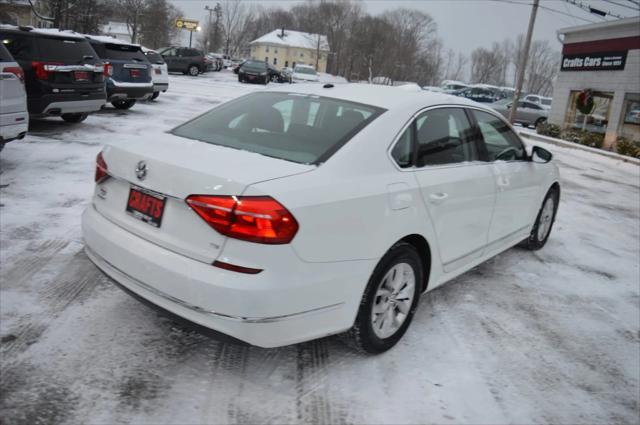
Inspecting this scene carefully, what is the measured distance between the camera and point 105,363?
301 centimetres

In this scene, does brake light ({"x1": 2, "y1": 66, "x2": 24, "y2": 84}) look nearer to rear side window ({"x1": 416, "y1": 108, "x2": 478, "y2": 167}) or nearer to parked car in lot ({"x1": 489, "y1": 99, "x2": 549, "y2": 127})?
rear side window ({"x1": 416, "y1": 108, "x2": 478, "y2": 167})

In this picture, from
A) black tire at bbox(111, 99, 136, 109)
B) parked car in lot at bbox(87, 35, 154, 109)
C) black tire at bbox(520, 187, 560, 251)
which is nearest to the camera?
black tire at bbox(520, 187, 560, 251)

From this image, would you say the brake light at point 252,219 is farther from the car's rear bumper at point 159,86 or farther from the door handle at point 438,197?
the car's rear bumper at point 159,86

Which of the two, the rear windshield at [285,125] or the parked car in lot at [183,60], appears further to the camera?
the parked car in lot at [183,60]

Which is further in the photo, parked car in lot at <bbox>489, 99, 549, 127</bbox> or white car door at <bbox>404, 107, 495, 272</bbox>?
parked car in lot at <bbox>489, 99, 549, 127</bbox>

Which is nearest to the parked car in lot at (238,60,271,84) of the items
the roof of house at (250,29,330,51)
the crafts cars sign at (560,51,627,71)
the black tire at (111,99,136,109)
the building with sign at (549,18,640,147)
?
the building with sign at (549,18,640,147)

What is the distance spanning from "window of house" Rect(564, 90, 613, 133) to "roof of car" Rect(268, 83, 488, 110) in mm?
21771

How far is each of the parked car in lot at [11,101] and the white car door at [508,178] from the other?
17.6ft

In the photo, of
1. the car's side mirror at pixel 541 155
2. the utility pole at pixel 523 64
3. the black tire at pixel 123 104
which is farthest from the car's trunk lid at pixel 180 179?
the utility pole at pixel 523 64

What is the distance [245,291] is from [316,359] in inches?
38.9

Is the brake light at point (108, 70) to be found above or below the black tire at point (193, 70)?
below

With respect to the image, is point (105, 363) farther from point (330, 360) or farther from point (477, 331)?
point (477, 331)

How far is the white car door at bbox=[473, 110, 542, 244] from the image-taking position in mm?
4406

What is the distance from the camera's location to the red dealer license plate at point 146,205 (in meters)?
2.79
